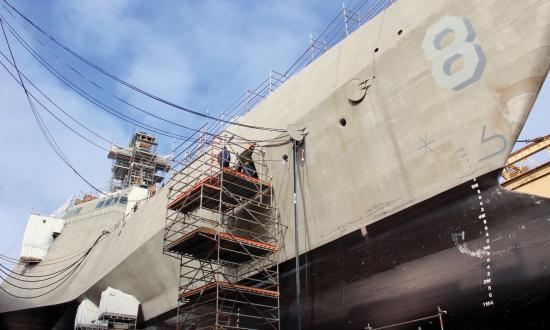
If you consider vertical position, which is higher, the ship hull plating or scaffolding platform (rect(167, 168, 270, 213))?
scaffolding platform (rect(167, 168, 270, 213))

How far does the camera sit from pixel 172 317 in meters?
19.6

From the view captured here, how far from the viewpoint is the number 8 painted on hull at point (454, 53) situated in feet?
35.6

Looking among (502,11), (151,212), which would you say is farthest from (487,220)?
(151,212)

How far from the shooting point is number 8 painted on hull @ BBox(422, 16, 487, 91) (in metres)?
10.9

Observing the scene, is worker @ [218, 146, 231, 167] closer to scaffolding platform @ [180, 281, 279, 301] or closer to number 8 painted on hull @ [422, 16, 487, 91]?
scaffolding platform @ [180, 281, 279, 301]

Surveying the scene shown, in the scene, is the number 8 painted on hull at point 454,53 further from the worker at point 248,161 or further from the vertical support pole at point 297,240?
the worker at point 248,161

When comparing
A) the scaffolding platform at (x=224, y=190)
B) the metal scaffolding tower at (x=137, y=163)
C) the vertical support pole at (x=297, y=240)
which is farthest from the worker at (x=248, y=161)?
the metal scaffolding tower at (x=137, y=163)

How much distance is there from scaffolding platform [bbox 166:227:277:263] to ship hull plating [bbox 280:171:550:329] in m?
2.35

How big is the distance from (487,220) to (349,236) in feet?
12.1

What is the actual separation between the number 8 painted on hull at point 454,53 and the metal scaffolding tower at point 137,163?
108ft

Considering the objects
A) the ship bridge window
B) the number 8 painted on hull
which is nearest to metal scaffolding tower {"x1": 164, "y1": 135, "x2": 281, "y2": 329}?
the number 8 painted on hull

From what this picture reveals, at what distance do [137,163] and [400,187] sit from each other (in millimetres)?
32945

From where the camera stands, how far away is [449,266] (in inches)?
408

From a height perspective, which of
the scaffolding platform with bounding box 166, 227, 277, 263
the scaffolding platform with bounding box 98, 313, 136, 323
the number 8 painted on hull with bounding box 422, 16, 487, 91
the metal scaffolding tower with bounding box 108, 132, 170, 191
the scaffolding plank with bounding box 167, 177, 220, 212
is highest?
the metal scaffolding tower with bounding box 108, 132, 170, 191
